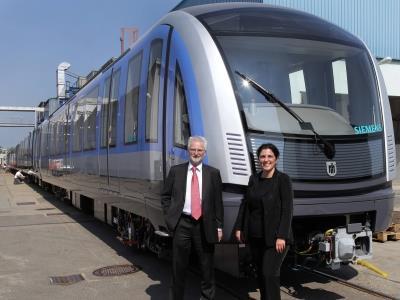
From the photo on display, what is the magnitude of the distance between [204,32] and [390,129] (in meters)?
2.30

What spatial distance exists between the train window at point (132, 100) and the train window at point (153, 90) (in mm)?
475

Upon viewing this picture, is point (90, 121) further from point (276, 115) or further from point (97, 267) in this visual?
point (276, 115)

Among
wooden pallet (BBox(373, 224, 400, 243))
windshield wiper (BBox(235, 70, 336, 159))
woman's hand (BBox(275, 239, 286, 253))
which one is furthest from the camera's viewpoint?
wooden pallet (BBox(373, 224, 400, 243))

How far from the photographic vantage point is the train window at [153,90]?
20.2ft

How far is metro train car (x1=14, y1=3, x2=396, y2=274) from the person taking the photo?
16.9ft

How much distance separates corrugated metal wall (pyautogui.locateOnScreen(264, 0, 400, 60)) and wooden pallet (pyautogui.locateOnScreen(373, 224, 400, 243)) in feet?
39.6

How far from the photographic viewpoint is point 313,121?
17.9ft

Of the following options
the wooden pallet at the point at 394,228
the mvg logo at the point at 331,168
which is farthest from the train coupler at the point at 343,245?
the wooden pallet at the point at 394,228

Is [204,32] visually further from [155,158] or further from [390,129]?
[390,129]

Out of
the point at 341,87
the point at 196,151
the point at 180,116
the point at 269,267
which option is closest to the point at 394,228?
the point at 341,87

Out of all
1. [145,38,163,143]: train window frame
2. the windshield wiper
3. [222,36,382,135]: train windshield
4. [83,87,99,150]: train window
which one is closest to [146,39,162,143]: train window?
[145,38,163,143]: train window frame

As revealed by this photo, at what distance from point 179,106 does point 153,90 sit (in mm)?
822

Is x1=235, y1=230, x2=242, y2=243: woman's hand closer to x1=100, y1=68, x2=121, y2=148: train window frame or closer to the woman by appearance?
the woman

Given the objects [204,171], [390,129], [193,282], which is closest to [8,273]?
[193,282]
